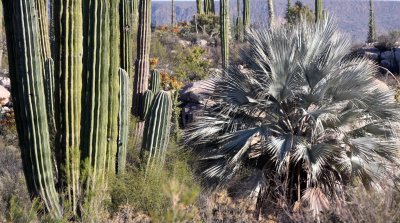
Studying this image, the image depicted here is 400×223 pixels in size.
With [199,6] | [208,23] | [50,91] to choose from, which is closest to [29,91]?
[50,91]

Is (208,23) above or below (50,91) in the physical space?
above

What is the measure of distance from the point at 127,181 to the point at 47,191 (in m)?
1.45

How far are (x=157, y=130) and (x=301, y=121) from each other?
210cm

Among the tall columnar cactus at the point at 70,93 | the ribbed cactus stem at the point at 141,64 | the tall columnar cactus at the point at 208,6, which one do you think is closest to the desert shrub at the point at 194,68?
the ribbed cactus stem at the point at 141,64

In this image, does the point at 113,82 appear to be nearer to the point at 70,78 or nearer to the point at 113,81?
the point at 113,81

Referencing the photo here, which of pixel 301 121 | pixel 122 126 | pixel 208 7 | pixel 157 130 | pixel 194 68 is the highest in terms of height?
pixel 208 7

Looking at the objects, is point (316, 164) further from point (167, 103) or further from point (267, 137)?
point (167, 103)

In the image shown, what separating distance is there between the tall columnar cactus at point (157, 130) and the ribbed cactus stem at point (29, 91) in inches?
88.8

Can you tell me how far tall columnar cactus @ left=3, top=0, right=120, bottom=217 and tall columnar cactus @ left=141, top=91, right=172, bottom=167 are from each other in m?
1.47

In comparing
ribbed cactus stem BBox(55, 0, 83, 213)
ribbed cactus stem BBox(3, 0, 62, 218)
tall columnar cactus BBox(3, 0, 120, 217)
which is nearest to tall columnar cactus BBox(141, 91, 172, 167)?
tall columnar cactus BBox(3, 0, 120, 217)

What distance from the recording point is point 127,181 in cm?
845

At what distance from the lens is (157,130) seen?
924cm

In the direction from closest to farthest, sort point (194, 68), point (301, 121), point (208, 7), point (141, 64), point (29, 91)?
point (29, 91)
point (301, 121)
point (141, 64)
point (194, 68)
point (208, 7)

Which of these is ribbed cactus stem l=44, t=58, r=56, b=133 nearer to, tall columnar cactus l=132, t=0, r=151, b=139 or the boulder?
tall columnar cactus l=132, t=0, r=151, b=139
